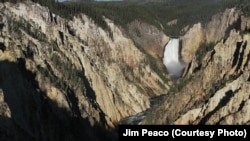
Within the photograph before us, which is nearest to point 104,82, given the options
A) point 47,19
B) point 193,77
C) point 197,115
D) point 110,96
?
point 110,96

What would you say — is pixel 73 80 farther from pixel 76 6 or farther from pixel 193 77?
pixel 76 6

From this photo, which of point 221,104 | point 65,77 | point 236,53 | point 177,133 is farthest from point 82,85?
point 177,133

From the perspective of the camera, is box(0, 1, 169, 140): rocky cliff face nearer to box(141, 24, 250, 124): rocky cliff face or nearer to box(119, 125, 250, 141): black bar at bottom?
box(141, 24, 250, 124): rocky cliff face

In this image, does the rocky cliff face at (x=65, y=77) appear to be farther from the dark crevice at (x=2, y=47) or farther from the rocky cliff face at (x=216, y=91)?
the rocky cliff face at (x=216, y=91)

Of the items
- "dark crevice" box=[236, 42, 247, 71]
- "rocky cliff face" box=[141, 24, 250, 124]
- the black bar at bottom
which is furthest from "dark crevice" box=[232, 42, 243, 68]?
the black bar at bottom

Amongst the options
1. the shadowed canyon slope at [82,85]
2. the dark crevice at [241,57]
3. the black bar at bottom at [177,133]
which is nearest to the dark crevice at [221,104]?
the shadowed canyon slope at [82,85]
